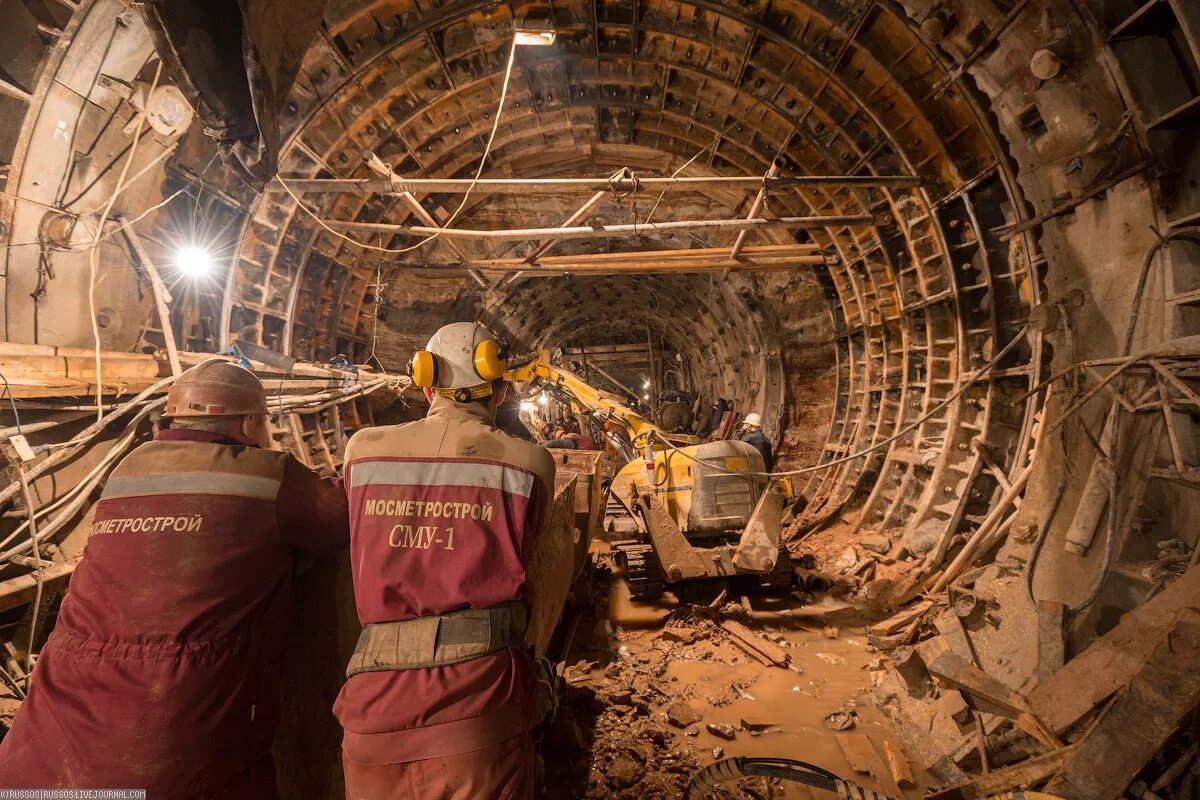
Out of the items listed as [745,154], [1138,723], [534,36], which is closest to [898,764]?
[1138,723]

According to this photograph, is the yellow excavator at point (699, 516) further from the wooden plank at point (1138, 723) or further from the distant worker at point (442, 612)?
the distant worker at point (442, 612)

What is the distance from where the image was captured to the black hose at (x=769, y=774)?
2.23 m

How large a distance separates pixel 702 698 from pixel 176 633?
12.4 ft

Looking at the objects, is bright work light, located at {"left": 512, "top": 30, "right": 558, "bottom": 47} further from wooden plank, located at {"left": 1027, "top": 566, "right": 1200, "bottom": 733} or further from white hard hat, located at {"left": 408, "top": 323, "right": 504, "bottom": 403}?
wooden plank, located at {"left": 1027, "top": 566, "right": 1200, "bottom": 733}

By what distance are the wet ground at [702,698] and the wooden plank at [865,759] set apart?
0.04 meters

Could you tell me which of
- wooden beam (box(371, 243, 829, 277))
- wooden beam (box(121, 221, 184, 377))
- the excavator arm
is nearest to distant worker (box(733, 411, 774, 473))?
the excavator arm

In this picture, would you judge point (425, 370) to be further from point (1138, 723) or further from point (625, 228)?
point (625, 228)

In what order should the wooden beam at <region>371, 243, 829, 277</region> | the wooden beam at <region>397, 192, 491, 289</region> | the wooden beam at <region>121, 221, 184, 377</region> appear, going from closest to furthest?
the wooden beam at <region>121, 221, 184, 377</region> → the wooden beam at <region>397, 192, 491, 289</region> → the wooden beam at <region>371, 243, 829, 277</region>

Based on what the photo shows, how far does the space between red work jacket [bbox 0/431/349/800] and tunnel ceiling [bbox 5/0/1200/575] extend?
156 inches

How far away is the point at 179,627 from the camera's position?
1640 mm

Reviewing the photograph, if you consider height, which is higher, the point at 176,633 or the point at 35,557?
the point at 176,633

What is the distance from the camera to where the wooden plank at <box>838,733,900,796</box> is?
3.05m

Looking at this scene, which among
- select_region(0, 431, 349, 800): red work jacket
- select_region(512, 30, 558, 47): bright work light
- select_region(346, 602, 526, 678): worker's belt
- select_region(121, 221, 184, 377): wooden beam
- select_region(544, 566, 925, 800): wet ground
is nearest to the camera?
select_region(0, 431, 349, 800): red work jacket

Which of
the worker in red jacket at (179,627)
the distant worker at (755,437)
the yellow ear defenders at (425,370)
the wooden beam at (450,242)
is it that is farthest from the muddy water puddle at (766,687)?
the wooden beam at (450,242)
